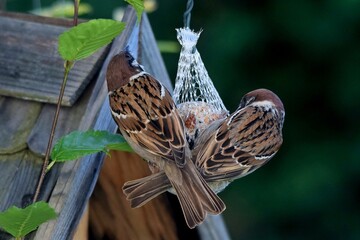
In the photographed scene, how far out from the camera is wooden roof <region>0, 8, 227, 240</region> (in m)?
2.15

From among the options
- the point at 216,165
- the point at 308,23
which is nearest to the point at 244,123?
the point at 216,165

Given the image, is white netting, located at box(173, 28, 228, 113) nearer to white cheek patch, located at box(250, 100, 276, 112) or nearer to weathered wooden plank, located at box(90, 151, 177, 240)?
white cheek patch, located at box(250, 100, 276, 112)

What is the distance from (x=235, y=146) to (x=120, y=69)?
0.33 meters

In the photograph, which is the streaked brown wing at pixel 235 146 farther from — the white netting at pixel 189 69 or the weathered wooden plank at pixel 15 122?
the weathered wooden plank at pixel 15 122

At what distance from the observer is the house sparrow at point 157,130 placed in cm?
228

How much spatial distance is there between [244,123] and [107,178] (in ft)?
1.60

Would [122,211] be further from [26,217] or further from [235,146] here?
[26,217]

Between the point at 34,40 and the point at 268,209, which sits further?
the point at 268,209

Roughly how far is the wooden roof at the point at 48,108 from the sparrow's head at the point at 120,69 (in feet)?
0.17

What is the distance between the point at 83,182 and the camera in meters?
2.20

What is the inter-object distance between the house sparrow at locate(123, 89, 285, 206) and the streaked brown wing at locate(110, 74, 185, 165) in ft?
0.21

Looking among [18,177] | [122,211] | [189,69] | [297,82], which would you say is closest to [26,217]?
[18,177]

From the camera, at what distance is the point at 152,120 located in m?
2.36

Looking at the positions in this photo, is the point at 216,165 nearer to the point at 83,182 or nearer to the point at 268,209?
the point at 83,182
